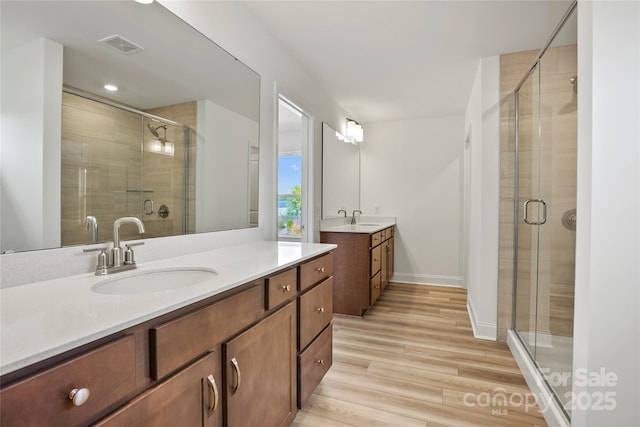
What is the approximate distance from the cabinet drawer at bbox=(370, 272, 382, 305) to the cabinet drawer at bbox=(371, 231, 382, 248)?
35 centimetres

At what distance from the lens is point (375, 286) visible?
11.2ft

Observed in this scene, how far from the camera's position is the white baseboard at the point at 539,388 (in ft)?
4.94

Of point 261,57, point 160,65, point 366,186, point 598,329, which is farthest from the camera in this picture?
point 366,186

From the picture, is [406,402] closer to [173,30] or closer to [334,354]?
[334,354]

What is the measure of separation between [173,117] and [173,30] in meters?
0.41

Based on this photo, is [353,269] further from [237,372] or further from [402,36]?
[237,372]

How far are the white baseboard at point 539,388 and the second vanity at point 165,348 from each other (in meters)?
1.22

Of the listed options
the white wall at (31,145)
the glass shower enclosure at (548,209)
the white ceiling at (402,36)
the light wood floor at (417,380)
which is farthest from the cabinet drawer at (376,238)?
the white wall at (31,145)

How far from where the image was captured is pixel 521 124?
7.95 feet

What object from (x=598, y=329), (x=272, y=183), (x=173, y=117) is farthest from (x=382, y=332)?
(x=173, y=117)

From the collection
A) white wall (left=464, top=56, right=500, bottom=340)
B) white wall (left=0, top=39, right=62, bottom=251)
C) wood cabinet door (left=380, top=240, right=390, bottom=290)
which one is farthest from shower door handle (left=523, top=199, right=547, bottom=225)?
white wall (left=0, top=39, right=62, bottom=251)

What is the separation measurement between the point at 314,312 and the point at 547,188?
1.65 metres

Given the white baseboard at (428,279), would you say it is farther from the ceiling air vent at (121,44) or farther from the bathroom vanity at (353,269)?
the ceiling air vent at (121,44)

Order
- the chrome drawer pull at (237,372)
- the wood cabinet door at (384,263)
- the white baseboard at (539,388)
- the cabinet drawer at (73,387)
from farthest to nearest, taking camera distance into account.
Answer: the wood cabinet door at (384,263) < the white baseboard at (539,388) < the chrome drawer pull at (237,372) < the cabinet drawer at (73,387)
